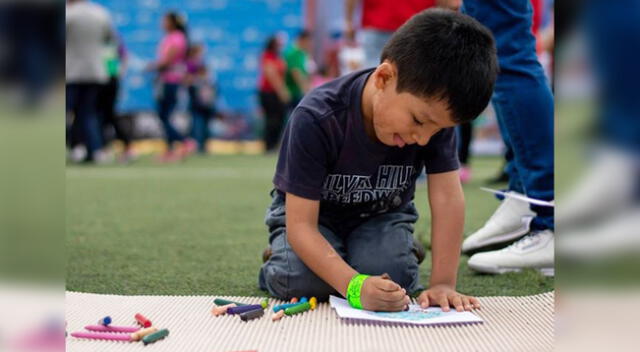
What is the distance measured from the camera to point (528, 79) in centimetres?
203

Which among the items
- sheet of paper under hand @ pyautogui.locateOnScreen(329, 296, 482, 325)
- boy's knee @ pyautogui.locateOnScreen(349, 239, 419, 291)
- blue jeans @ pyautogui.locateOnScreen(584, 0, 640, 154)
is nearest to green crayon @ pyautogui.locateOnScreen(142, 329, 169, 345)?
sheet of paper under hand @ pyautogui.locateOnScreen(329, 296, 482, 325)

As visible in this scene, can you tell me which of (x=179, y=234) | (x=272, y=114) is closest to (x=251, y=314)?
(x=179, y=234)

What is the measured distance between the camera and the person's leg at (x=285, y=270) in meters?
1.65

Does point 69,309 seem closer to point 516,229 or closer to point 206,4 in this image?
point 516,229

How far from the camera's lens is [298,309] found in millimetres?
1546

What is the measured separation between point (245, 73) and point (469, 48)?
8.68m

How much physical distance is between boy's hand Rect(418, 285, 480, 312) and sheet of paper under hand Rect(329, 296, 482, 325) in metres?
0.02

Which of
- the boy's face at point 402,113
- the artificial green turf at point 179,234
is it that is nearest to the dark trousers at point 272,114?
the artificial green turf at point 179,234

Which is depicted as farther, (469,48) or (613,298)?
(469,48)

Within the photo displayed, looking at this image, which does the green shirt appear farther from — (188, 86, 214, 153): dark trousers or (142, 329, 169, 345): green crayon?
(142, 329, 169, 345): green crayon

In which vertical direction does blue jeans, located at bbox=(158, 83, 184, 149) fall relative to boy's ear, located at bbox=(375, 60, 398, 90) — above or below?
below

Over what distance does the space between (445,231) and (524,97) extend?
1.79 feet

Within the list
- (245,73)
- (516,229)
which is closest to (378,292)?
(516,229)

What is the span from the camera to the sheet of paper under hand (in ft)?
4.70
